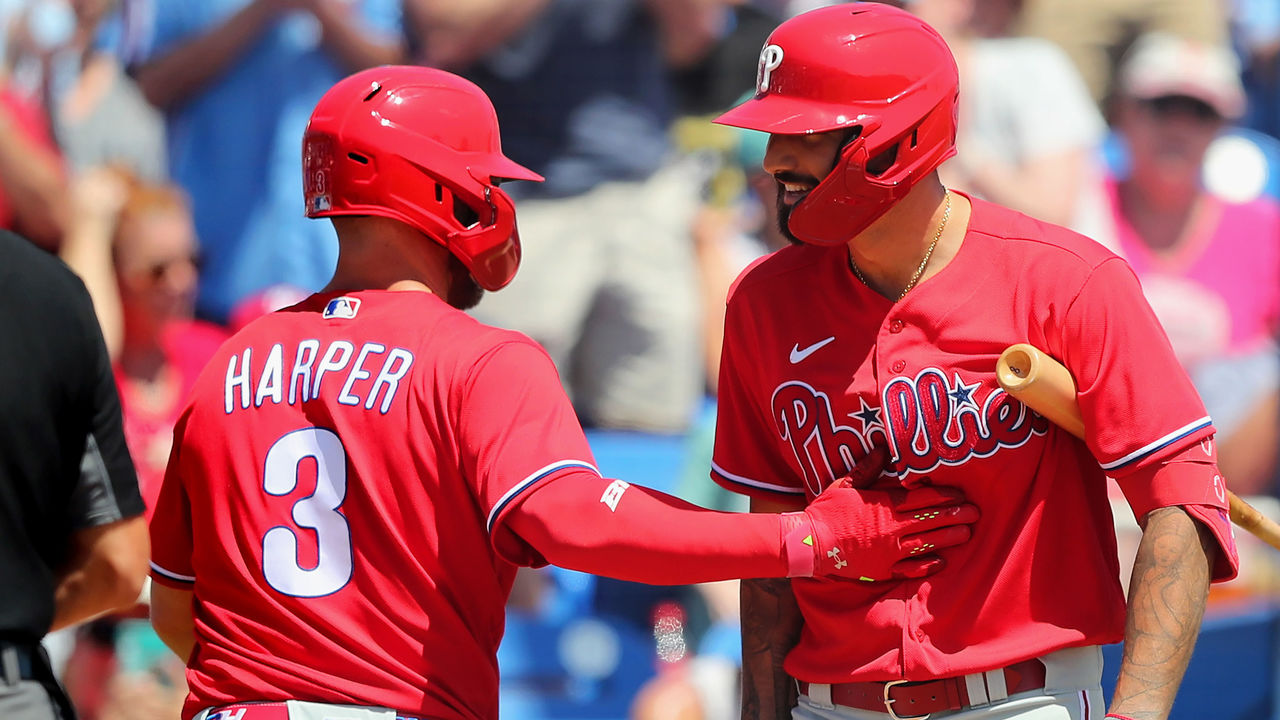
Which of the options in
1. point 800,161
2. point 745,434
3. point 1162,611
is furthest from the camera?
point 745,434

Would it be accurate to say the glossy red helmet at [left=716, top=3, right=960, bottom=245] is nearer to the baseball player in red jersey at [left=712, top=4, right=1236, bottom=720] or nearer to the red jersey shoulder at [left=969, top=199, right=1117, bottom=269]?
the baseball player in red jersey at [left=712, top=4, right=1236, bottom=720]

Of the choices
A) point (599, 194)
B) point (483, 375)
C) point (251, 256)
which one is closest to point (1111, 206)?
point (599, 194)

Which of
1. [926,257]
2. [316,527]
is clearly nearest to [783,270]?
[926,257]

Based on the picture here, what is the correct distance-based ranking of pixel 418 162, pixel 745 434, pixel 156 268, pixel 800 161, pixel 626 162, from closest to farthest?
pixel 800 161
pixel 418 162
pixel 745 434
pixel 156 268
pixel 626 162

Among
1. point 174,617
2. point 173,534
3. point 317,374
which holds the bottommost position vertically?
point 174,617

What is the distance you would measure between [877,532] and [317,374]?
1071 millimetres

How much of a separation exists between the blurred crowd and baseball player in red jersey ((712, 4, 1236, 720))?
3.41 m

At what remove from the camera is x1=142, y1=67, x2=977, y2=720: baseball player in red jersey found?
2.57 metres

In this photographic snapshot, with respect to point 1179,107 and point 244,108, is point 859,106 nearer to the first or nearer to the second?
point 1179,107

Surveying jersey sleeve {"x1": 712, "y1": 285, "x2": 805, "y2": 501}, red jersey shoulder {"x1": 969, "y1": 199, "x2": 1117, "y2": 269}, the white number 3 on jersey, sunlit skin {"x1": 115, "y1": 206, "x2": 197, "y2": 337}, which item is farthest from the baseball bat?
sunlit skin {"x1": 115, "y1": 206, "x2": 197, "y2": 337}

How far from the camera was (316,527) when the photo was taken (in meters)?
2.65

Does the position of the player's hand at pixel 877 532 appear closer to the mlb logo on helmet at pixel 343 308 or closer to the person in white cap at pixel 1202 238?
the mlb logo on helmet at pixel 343 308

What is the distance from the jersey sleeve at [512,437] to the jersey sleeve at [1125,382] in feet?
2.93

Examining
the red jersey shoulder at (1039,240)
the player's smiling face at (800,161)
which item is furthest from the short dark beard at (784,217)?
the red jersey shoulder at (1039,240)
